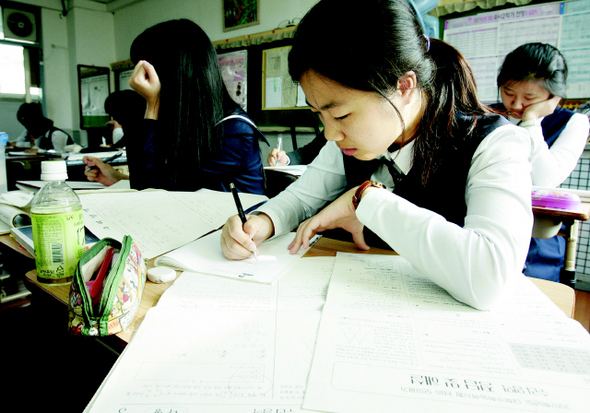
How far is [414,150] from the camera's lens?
836 mm

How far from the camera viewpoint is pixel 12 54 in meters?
5.61

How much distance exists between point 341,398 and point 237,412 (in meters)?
0.10

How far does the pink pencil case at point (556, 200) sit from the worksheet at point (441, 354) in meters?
0.76

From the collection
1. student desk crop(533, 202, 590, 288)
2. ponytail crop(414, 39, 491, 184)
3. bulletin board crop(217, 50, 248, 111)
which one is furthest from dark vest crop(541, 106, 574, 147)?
bulletin board crop(217, 50, 248, 111)

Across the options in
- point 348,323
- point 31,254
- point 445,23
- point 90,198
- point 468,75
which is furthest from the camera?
point 445,23

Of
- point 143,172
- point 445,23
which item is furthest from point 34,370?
point 445,23

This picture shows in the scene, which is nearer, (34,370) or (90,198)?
(90,198)

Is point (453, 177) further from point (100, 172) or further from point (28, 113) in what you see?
point (28, 113)

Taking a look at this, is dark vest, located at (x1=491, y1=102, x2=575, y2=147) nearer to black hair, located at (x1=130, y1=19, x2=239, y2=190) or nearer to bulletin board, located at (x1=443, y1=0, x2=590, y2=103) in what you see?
bulletin board, located at (x1=443, y1=0, x2=590, y2=103)

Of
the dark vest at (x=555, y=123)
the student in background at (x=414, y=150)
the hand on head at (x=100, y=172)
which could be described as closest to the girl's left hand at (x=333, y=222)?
the student in background at (x=414, y=150)

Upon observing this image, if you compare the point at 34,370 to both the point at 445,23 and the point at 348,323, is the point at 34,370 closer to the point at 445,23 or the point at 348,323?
the point at 348,323

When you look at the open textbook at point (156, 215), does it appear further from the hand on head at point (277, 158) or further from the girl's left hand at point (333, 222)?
the hand on head at point (277, 158)

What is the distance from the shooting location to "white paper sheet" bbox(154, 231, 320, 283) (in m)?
0.66

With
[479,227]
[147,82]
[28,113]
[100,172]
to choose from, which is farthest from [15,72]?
[479,227]
